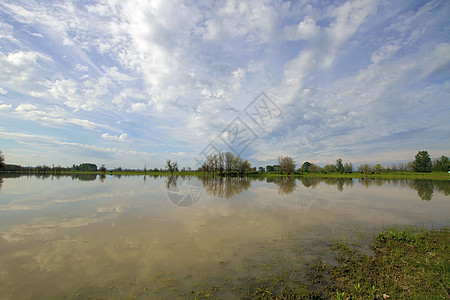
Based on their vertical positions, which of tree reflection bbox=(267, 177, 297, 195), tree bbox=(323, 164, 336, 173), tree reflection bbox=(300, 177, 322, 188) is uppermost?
tree bbox=(323, 164, 336, 173)

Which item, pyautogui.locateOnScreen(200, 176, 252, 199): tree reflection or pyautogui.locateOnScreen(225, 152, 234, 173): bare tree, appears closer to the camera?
pyautogui.locateOnScreen(200, 176, 252, 199): tree reflection

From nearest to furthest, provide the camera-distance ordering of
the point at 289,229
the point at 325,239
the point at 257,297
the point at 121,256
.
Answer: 1. the point at 257,297
2. the point at 121,256
3. the point at 325,239
4. the point at 289,229

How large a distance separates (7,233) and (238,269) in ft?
31.4

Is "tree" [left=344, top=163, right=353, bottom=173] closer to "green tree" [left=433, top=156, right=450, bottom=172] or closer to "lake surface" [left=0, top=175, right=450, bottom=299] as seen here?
"green tree" [left=433, top=156, right=450, bottom=172]

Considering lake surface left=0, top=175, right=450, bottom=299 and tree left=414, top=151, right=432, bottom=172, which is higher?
tree left=414, top=151, right=432, bottom=172

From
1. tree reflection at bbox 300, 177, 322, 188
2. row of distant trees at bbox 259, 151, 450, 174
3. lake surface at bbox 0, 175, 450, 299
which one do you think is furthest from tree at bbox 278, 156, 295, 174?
lake surface at bbox 0, 175, 450, 299

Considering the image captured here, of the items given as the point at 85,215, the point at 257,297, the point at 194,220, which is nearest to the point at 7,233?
the point at 85,215

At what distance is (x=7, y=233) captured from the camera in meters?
7.73

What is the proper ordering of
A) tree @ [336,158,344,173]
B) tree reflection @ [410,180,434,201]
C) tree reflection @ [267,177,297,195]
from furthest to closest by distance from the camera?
1. tree @ [336,158,344,173]
2. tree reflection @ [267,177,297,195]
3. tree reflection @ [410,180,434,201]

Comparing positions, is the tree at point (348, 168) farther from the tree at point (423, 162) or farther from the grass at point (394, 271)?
the grass at point (394, 271)

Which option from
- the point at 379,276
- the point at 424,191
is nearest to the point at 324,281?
the point at 379,276

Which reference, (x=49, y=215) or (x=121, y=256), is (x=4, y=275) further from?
(x=49, y=215)

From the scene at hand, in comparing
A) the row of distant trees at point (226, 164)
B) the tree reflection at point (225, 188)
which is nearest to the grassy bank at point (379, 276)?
the tree reflection at point (225, 188)

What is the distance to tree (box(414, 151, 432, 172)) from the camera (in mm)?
89162
